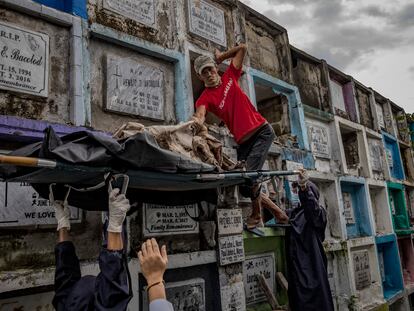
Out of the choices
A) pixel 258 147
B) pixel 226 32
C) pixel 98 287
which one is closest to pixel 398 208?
pixel 226 32

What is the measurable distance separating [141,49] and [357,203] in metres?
7.95

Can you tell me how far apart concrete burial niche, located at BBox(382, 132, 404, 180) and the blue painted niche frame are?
406 inches

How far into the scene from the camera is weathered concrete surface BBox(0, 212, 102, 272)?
11.9ft

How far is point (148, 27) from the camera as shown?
5.64m

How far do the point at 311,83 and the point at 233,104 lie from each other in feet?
17.6

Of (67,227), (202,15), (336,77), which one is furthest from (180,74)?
(336,77)

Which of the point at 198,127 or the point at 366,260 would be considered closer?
the point at 198,127

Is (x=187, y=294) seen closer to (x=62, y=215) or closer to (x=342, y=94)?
(x=62, y=215)

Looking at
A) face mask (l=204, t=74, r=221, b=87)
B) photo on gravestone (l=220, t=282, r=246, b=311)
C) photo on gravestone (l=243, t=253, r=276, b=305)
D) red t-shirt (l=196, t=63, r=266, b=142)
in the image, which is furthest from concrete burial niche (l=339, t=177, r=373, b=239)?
face mask (l=204, t=74, r=221, b=87)

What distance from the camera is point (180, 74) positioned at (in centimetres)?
577

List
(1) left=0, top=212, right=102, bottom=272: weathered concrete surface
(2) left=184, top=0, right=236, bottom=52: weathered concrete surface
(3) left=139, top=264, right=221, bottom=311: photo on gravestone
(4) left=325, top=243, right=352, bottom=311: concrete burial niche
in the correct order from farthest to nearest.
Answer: (4) left=325, top=243, right=352, bottom=311: concrete burial niche
(2) left=184, top=0, right=236, bottom=52: weathered concrete surface
(3) left=139, top=264, right=221, bottom=311: photo on gravestone
(1) left=0, top=212, right=102, bottom=272: weathered concrete surface

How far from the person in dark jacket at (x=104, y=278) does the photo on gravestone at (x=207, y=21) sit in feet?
14.6

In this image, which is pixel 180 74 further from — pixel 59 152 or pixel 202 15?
pixel 59 152

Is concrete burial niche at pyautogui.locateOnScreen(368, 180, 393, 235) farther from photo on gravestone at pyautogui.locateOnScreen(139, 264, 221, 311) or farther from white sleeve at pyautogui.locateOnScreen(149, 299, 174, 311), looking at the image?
white sleeve at pyautogui.locateOnScreen(149, 299, 174, 311)
